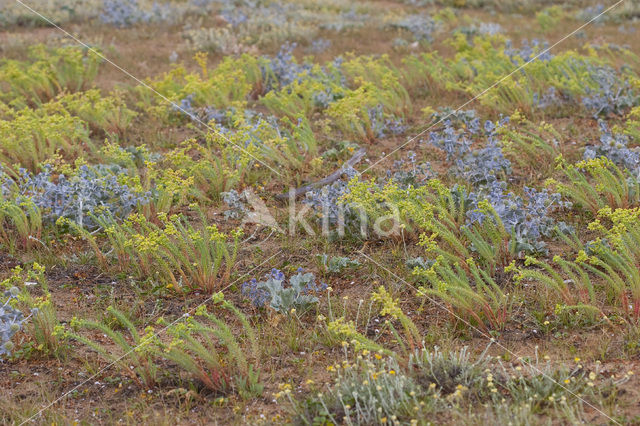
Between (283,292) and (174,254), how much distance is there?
1069mm

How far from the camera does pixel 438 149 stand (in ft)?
24.0

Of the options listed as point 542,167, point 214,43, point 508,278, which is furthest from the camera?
point 214,43

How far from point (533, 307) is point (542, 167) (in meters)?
2.50

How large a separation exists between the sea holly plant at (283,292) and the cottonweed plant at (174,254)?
316mm

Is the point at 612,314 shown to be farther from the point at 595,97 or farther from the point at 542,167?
the point at 595,97

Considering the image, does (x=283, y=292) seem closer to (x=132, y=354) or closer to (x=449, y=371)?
(x=132, y=354)

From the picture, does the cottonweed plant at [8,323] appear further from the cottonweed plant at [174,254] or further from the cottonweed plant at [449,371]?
the cottonweed plant at [449,371]

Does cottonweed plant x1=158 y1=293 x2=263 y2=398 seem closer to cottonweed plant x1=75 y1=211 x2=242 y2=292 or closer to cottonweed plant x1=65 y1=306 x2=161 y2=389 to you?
cottonweed plant x1=65 y1=306 x2=161 y2=389

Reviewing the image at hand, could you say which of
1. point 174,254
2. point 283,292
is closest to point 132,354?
point 283,292

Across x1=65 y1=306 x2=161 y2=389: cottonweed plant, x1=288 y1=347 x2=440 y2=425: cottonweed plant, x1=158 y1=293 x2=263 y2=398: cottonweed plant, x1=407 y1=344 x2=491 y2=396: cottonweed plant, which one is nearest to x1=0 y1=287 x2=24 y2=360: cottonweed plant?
x1=65 y1=306 x2=161 y2=389: cottonweed plant

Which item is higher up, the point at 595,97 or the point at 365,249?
the point at 595,97

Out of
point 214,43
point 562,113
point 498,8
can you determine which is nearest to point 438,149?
point 562,113

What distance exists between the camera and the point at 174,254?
510 centimetres

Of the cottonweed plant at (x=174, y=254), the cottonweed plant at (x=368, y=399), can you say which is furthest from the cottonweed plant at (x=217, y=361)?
the cottonweed plant at (x=174, y=254)
